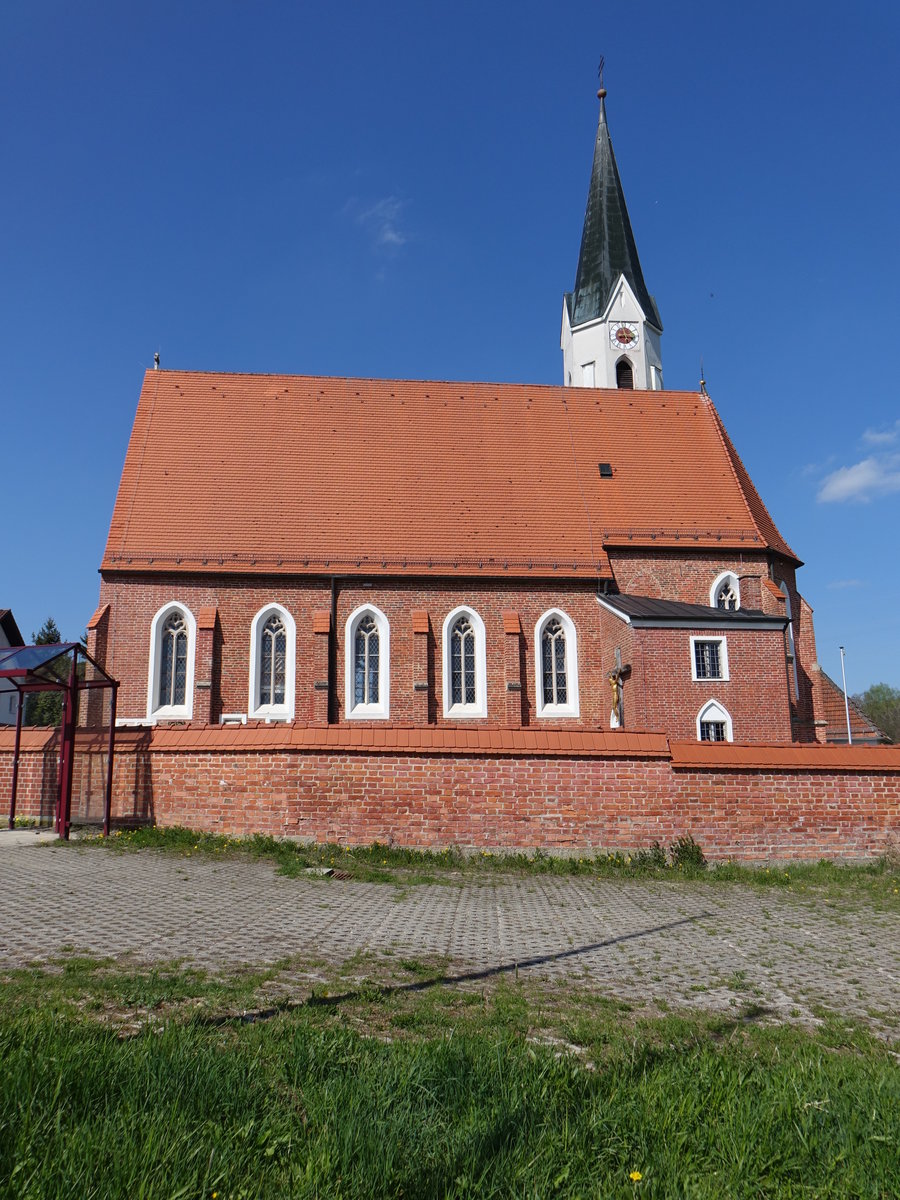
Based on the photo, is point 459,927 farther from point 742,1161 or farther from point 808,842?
point 808,842

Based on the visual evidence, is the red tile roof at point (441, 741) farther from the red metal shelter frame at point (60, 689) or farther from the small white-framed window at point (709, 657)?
the small white-framed window at point (709, 657)

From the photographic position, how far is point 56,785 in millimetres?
14664

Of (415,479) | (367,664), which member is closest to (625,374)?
(415,479)

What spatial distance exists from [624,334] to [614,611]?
53.6 ft

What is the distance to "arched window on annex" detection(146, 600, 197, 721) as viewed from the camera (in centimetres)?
2114

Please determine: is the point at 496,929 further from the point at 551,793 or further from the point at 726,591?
the point at 726,591

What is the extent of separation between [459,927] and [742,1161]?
5.11m

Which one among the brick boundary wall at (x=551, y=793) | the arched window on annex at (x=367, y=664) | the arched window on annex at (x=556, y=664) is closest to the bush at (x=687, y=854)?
the brick boundary wall at (x=551, y=793)

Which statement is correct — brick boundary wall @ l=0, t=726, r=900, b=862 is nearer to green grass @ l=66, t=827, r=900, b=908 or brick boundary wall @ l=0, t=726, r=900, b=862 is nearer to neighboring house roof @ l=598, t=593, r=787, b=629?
green grass @ l=66, t=827, r=900, b=908

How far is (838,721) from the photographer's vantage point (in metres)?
25.2

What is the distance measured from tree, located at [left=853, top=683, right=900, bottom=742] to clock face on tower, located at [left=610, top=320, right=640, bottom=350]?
207 ft

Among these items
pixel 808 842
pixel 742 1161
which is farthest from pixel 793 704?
pixel 742 1161

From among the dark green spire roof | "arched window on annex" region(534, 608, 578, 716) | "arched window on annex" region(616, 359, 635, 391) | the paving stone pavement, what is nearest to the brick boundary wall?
the paving stone pavement

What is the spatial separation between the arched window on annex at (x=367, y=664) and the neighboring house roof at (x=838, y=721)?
39.2 ft
